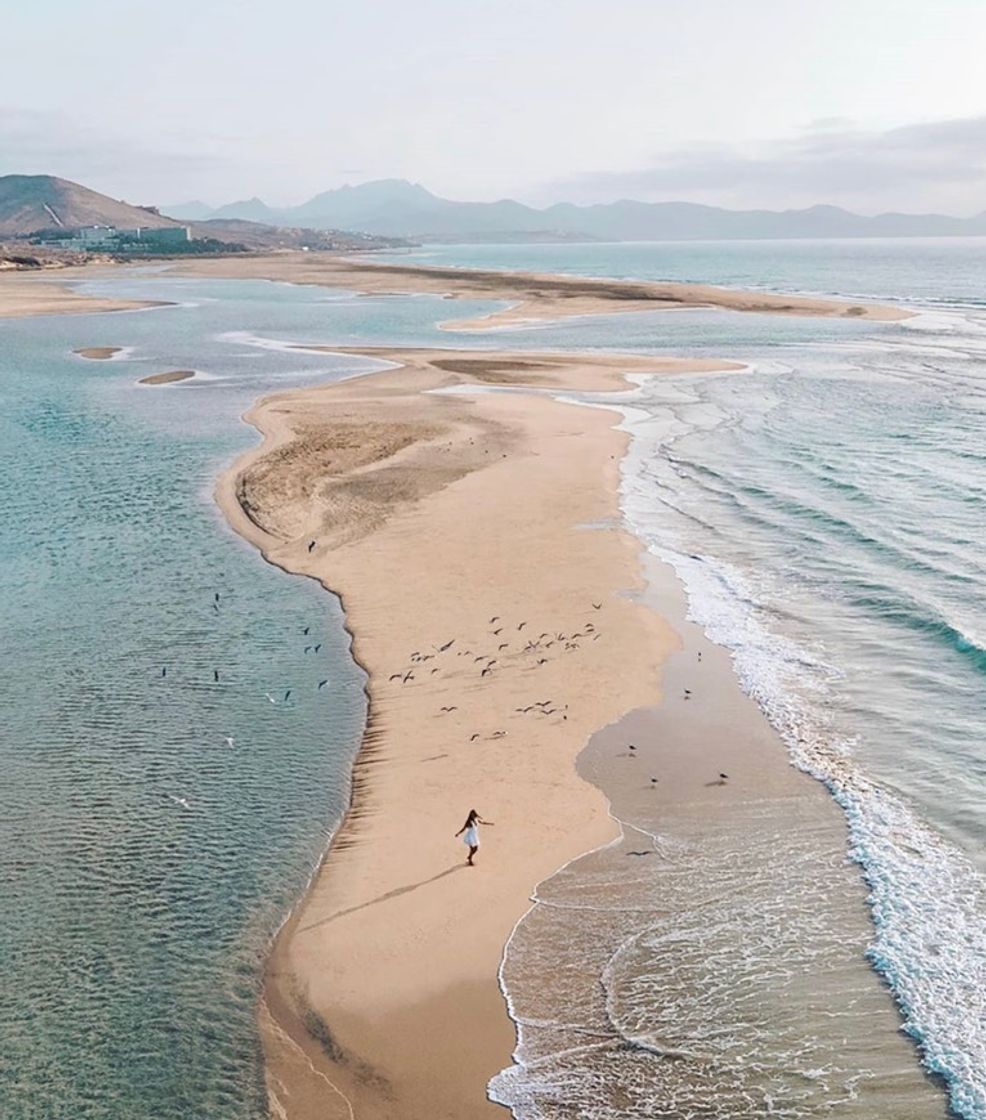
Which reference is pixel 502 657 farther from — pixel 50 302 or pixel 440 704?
pixel 50 302

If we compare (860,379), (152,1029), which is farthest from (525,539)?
(860,379)

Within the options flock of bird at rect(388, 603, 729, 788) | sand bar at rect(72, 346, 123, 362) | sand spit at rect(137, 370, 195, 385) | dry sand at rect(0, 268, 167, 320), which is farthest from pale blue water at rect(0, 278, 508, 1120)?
dry sand at rect(0, 268, 167, 320)

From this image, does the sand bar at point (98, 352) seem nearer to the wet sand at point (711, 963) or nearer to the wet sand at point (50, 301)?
the wet sand at point (50, 301)

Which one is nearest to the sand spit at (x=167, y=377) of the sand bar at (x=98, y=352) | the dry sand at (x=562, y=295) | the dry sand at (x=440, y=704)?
the sand bar at (x=98, y=352)

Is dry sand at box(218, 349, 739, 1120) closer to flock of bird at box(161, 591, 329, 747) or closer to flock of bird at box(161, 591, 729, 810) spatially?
flock of bird at box(161, 591, 729, 810)

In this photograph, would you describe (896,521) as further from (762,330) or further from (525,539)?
(762,330)

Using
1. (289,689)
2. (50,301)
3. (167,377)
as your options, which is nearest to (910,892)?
(289,689)
